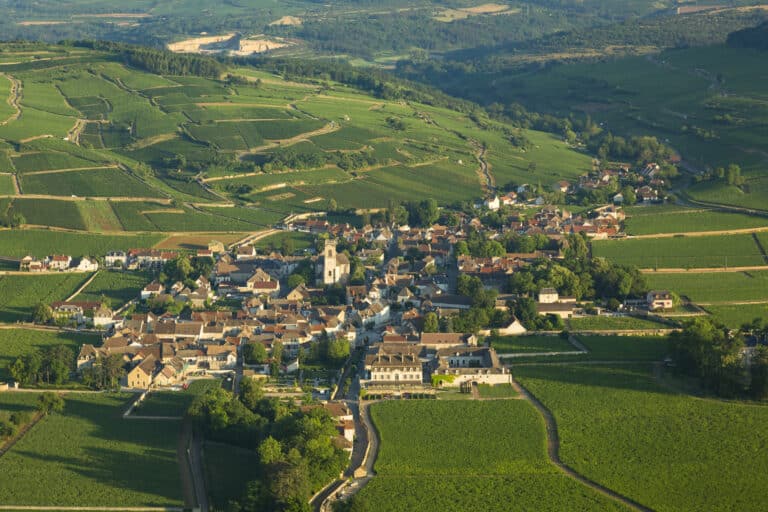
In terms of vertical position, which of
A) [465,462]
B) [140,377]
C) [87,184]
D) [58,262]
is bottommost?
[87,184]

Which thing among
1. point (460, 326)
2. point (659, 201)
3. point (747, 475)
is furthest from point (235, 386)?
point (659, 201)

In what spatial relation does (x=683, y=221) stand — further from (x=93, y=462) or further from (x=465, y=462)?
(x=93, y=462)

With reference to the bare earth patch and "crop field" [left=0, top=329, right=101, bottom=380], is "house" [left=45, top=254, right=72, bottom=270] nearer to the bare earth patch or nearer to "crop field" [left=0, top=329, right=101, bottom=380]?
the bare earth patch

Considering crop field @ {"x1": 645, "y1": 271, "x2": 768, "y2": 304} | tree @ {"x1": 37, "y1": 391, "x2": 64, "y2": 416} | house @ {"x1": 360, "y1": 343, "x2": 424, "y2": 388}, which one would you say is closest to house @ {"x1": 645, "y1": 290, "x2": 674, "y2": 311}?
crop field @ {"x1": 645, "y1": 271, "x2": 768, "y2": 304}

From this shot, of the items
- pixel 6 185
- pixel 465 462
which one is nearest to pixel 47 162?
pixel 6 185

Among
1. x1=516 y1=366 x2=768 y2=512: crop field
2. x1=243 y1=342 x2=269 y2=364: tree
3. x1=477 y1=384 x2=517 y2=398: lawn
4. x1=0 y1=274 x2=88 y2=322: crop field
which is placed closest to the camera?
x1=516 y1=366 x2=768 y2=512: crop field
